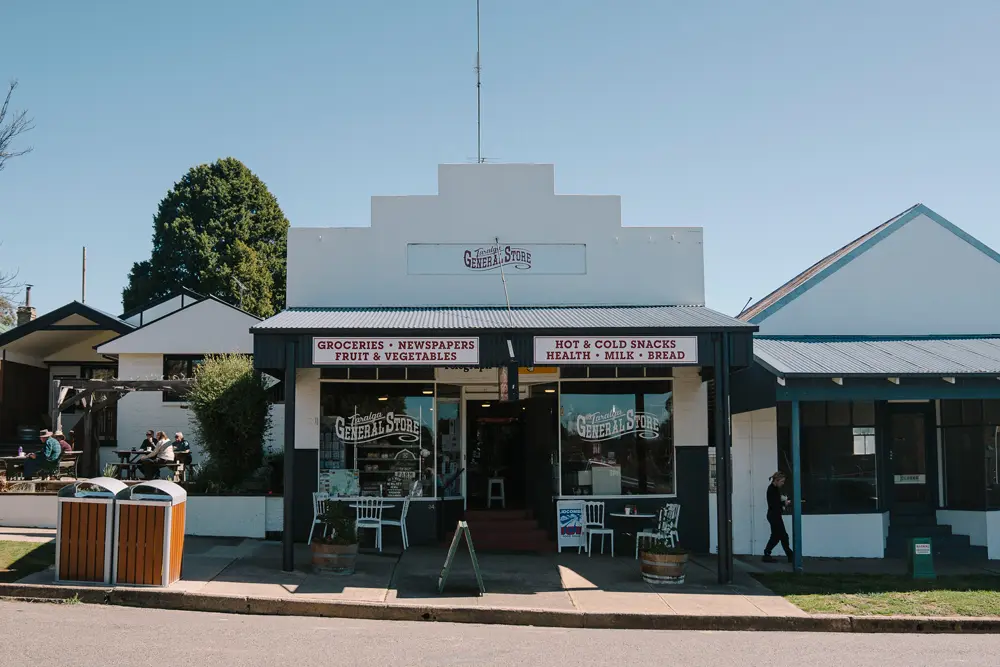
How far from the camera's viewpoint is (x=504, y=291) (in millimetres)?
16594

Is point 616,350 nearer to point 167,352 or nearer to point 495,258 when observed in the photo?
point 495,258

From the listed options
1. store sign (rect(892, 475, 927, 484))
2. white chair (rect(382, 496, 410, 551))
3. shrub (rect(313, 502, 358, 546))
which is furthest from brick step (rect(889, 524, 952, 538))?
shrub (rect(313, 502, 358, 546))

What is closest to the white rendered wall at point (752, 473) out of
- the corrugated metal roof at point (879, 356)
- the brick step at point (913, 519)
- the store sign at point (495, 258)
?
the corrugated metal roof at point (879, 356)

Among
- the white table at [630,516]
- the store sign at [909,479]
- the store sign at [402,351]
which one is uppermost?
the store sign at [402,351]

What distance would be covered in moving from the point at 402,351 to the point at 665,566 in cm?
482

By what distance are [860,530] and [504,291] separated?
7.49m

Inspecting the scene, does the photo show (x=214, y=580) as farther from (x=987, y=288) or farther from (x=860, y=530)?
(x=987, y=288)

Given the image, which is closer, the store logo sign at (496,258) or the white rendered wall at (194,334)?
the store logo sign at (496,258)

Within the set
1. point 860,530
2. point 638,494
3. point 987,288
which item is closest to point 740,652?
point 638,494

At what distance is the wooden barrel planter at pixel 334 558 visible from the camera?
12.8 m

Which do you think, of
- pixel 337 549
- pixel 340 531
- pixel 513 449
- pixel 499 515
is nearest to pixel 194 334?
pixel 513 449

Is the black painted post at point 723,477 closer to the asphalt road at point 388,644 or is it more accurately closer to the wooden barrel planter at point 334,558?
the asphalt road at point 388,644

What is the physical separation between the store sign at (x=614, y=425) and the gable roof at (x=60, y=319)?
13315mm

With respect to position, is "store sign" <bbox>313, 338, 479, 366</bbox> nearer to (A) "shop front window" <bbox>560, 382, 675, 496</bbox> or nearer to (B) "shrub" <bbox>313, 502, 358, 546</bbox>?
(B) "shrub" <bbox>313, 502, 358, 546</bbox>
